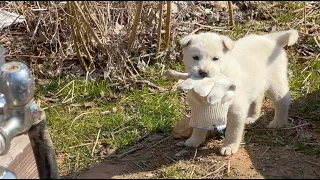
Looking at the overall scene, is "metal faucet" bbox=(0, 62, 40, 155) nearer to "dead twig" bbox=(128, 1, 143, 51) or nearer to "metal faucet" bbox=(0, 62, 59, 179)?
"metal faucet" bbox=(0, 62, 59, 179)

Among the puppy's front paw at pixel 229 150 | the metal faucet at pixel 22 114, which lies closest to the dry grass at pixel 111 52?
the puppy's front paw at pixel 229 150

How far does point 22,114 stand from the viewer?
2.17m

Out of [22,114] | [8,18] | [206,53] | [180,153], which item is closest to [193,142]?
[180,153]

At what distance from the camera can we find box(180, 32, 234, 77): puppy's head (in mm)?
3176

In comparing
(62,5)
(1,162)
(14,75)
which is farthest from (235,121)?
(62,5)

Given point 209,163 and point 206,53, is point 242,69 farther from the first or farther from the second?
point 209,163

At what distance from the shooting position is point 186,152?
3568mm

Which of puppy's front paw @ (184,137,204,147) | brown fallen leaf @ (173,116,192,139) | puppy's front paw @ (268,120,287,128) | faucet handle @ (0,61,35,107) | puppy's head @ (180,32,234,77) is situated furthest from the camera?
puppy's front paw @ (268,120,287,128)

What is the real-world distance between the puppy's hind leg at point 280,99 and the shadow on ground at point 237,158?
0.06 metres

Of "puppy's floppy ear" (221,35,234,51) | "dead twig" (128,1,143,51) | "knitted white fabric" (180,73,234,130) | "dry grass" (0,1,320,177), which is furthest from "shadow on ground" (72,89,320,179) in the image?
"dead twig" (128,1,143,51)

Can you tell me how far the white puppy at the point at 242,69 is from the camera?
10.6ft

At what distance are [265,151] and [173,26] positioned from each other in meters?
1.69

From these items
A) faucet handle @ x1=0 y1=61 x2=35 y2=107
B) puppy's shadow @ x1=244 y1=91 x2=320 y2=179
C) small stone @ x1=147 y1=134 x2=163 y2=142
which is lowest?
small stone @ x1=147 y1=134 x2=163 y2=142

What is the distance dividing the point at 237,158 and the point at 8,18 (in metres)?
2.56
